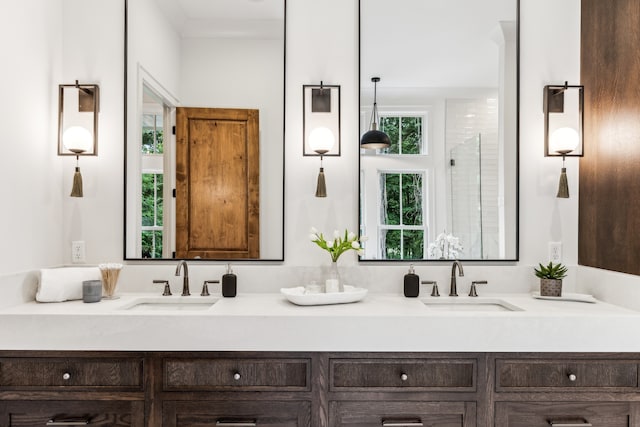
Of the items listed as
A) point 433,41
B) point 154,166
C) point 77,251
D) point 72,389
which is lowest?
point 72,389

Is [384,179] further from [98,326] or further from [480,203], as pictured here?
[98,326]

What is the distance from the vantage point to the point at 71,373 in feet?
5.82

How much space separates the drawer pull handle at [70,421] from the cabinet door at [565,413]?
1.62m

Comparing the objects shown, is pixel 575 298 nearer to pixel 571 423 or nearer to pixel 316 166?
pixel 571 423

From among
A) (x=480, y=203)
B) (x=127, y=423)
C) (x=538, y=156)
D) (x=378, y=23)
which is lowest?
(x=127, y=423)

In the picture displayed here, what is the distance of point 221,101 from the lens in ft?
7.56

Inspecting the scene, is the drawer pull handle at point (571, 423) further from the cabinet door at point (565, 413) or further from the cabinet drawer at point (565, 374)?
the cabinet drawer at point (565, 374)

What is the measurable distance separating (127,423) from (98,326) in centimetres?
40

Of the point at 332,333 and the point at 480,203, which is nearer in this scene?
the point at 332,333

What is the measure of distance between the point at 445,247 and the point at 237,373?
1.21 meters

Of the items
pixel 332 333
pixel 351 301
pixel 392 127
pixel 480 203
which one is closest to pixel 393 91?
pixel 392 127

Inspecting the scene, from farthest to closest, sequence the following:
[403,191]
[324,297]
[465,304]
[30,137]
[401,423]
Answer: [403,191], [465,304], [30,137], [324,297], [401,423]

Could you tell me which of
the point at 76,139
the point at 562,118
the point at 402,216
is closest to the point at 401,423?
the point at 402,216

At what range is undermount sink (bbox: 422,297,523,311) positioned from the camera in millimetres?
2160
